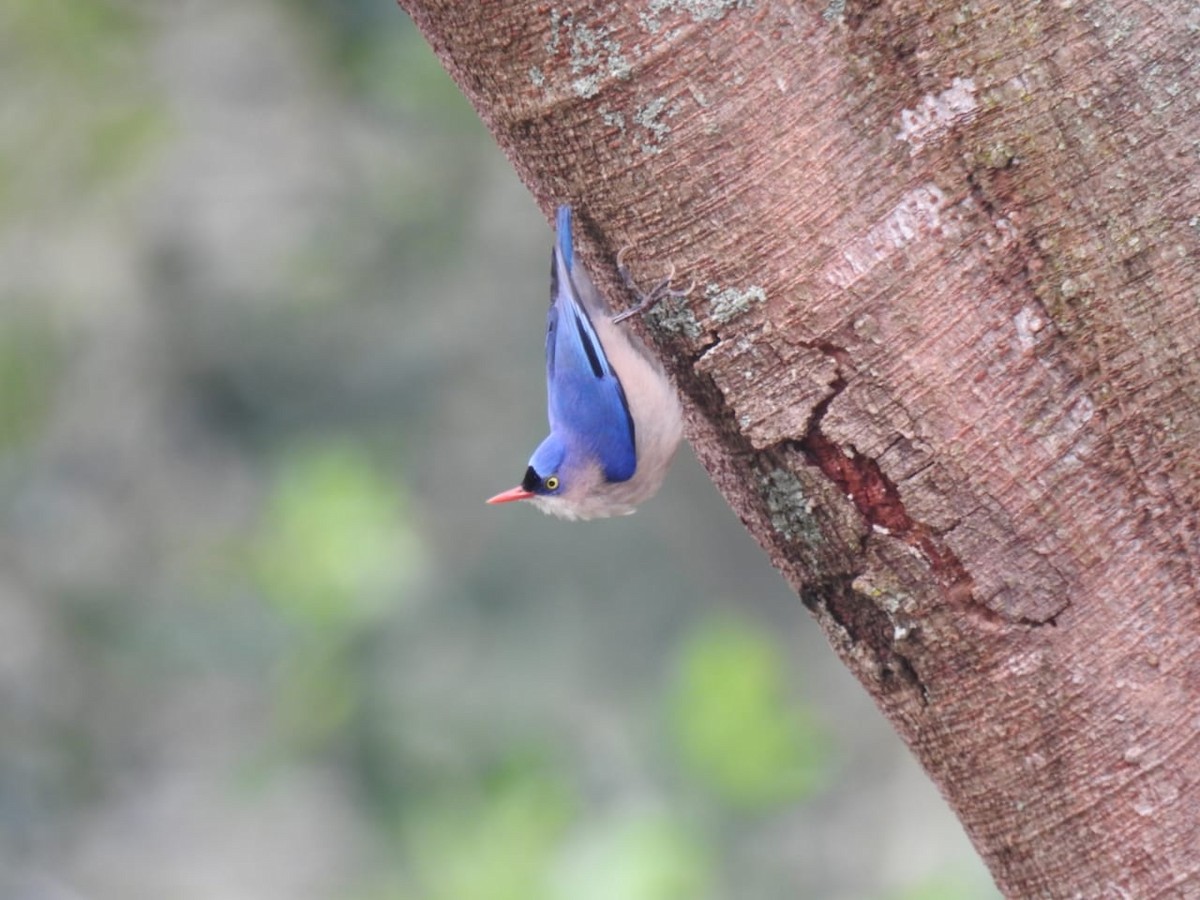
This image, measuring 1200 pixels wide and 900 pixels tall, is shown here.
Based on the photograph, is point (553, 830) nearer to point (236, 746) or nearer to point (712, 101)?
point (236, 746)

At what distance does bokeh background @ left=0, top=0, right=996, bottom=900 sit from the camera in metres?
4.37

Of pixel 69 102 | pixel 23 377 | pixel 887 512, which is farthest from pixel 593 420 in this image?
pixel 69 102

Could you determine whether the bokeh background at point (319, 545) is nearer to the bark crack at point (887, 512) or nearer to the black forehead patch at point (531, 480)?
the black forehead patch at point (531, 480)

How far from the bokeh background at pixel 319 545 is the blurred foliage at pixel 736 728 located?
1 centimetres

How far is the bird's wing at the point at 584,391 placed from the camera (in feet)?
10.6

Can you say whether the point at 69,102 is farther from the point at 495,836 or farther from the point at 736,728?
the point at 736,728

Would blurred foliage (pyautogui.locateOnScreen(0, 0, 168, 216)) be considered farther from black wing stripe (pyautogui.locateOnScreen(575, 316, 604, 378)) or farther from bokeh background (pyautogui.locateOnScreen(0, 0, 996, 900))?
black wing stripe (pyautogui.locateOnScreen(575, 316, 604, 378))

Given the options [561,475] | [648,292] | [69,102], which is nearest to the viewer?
[648,292]

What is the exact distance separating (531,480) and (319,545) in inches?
46.1

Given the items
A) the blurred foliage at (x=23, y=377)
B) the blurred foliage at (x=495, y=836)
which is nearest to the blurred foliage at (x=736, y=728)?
the blurred foliage at (x=495, y=836)

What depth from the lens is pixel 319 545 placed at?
4285mm

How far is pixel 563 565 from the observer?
5613mm

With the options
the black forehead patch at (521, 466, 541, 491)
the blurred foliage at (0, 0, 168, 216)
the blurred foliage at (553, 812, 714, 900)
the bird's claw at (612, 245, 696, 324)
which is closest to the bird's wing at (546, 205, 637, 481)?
the black forehead patch at (521, 466, 541, 491)

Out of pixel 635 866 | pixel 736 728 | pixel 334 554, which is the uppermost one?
pixel 334 554
